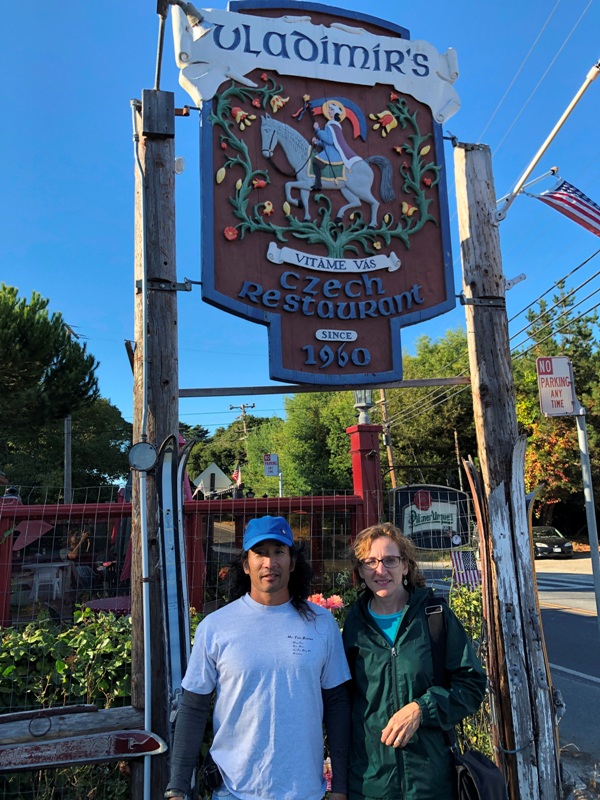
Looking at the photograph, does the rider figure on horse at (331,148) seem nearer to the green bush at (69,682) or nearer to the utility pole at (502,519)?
the utility pole at (502,519)

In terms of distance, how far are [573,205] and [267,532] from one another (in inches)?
159

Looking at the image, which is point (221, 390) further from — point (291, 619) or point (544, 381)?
point (544, 381)

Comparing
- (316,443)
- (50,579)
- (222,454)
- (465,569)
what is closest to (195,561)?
(50,579)

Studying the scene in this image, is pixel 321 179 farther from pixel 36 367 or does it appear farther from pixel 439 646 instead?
pixel 36 367

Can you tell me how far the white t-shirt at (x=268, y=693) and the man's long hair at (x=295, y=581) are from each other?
0.23 feet

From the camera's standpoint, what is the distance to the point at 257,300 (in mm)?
3711

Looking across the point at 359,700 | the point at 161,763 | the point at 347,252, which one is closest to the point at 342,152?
the point at 347,252

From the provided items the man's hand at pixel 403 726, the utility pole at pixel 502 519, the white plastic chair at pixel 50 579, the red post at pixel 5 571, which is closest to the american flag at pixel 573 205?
the utility pole at pixel 502 519

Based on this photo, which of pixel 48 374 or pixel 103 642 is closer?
pixel 103 642

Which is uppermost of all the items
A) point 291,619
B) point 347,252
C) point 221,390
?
point 347,252

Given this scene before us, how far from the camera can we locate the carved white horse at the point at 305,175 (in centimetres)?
383

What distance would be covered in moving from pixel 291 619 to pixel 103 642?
→ 5.63 ft

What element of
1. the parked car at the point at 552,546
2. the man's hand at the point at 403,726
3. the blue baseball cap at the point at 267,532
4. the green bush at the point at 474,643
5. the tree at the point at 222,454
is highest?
the tree at the point at 222,454

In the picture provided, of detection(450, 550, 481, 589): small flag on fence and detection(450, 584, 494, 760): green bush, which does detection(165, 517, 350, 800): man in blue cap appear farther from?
detection(450, 550, 481, 589): small flag on fence
